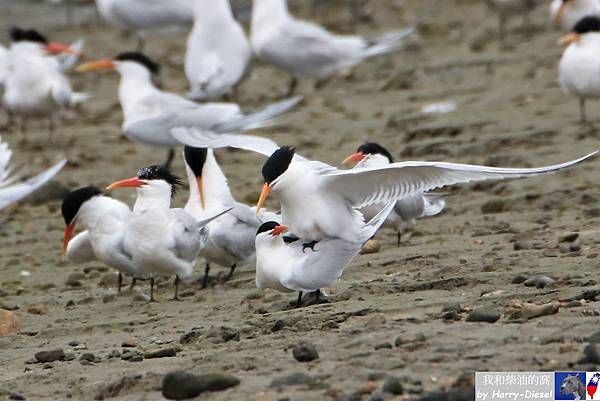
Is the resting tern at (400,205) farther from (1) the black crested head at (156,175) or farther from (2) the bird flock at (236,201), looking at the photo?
(1) the black crested head at (156,175)

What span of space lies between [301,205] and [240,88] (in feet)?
21.3

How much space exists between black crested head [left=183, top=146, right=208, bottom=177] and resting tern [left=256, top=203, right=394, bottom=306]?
1197 millimetres

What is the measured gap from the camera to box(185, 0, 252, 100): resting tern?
10609 mm

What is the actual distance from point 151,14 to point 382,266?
7.89 metres

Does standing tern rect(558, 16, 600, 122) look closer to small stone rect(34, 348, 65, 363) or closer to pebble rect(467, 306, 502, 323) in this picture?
pebble rect(467, 306, 502, 323)

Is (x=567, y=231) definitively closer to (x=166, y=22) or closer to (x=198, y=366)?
(x=198, y=366)

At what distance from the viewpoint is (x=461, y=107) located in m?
9.48

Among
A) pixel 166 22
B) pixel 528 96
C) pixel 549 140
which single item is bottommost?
pixel 549 140

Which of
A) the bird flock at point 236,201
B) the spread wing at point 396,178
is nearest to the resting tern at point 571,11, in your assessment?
the bird flock at point 236,201

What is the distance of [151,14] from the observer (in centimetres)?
1339

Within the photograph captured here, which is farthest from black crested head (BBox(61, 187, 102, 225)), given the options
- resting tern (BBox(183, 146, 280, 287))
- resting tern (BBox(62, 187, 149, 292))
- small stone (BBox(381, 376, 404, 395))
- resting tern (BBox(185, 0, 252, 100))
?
resting tern (BBox(185, 0, 252, 100))

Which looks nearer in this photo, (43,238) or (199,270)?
(199,270)

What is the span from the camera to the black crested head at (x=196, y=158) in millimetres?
6699

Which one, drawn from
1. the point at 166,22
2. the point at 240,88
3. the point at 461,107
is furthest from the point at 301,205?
the point at 166,22
